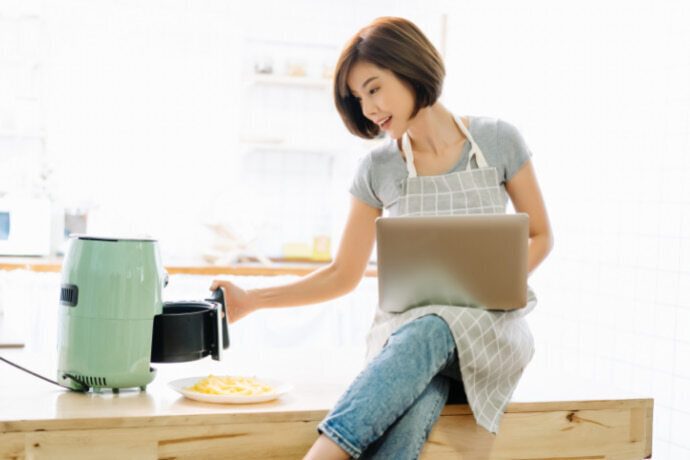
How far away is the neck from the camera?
66.5 inches

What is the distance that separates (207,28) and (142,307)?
2932 mm

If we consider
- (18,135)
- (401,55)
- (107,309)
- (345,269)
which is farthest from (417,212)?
(18,135)

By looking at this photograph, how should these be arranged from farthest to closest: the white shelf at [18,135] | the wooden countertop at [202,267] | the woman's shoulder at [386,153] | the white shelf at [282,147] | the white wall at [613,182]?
the white shelf at [282,147], the white shelf at [18,135], the wooden countertop at [202,267], the white wall at [613,182], the woman's shoulder at [386,153]

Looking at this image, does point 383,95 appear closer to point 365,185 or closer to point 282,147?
point 365,185

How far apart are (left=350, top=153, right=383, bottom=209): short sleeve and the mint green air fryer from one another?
2.12 feet

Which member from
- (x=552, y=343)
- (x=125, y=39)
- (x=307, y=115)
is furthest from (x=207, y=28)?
(x=552, y=343)

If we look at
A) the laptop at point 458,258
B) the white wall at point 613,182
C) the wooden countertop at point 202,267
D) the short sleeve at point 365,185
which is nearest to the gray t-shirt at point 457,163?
the short sleeve at point 365,185

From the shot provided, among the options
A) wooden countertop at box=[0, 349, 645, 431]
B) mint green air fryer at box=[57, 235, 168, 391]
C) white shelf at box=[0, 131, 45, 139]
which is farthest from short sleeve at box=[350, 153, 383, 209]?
white shelf at box=[0, 131, 45, 139]

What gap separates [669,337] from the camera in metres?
2.26

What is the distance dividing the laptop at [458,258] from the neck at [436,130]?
402 millimetres

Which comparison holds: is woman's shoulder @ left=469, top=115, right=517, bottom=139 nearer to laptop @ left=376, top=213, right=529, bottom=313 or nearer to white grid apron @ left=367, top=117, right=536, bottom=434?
white grid apron @ left=367, top=117, right=536, bottom=434

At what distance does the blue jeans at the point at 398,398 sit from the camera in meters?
1.12

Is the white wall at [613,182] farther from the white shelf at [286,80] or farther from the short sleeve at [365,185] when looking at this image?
the white shelf at [286,80]

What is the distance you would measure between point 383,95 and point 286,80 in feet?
7.80
